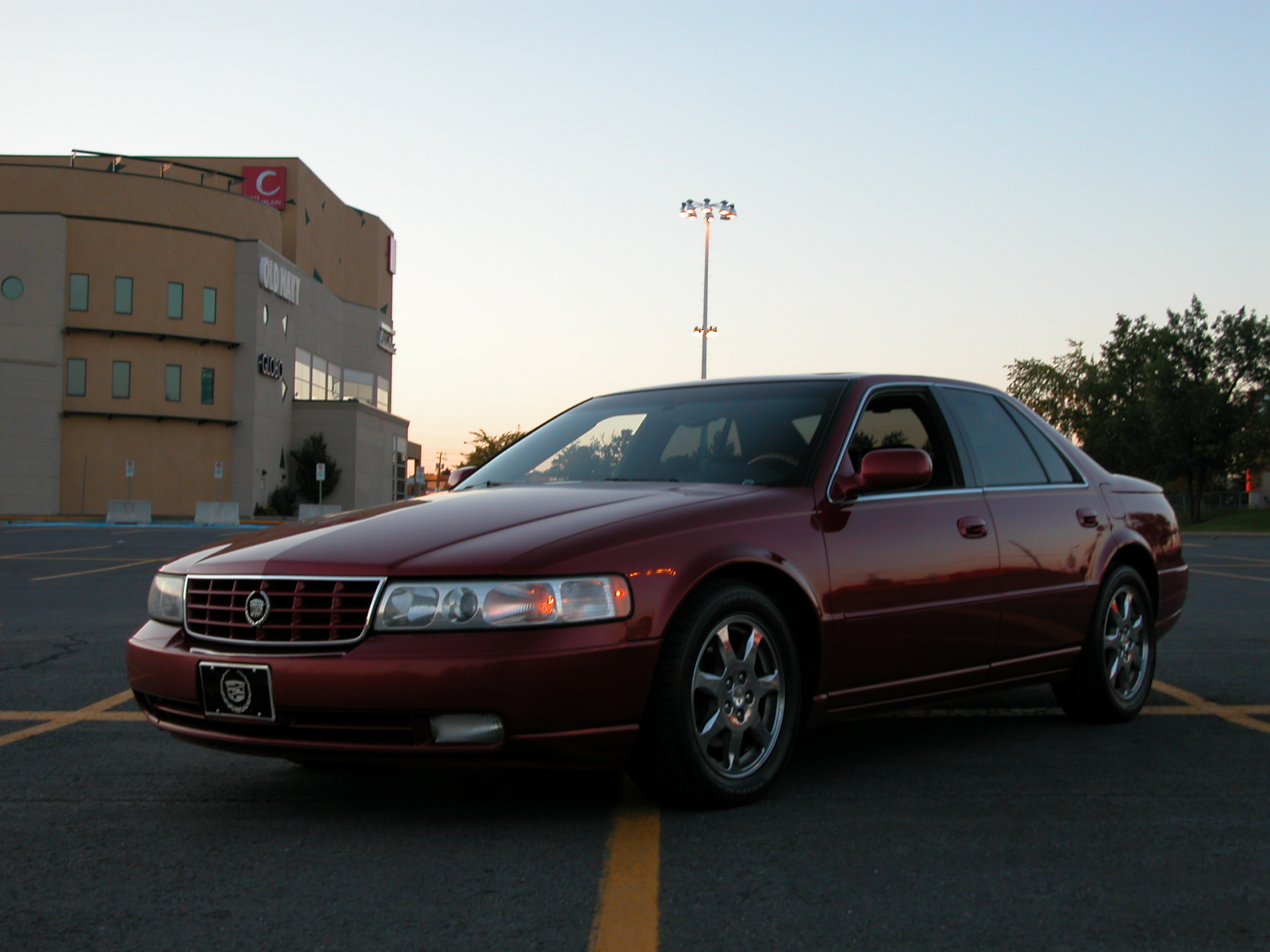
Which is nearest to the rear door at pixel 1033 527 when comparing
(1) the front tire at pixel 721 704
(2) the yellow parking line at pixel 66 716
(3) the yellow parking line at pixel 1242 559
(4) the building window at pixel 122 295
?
(1) the front tire at pixel 721 704

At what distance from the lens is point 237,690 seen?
3.72 m

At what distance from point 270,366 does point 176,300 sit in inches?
232

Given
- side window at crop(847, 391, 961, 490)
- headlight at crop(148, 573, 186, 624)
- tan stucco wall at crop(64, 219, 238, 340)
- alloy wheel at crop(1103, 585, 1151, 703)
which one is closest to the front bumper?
headlight at crop(148, 573, 186, 624)

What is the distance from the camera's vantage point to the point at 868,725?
5.54m

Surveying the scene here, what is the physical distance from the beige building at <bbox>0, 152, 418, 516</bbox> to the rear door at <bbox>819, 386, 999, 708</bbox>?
164 feet

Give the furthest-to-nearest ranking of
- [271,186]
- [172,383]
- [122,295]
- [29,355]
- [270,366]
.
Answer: [271,186] < [270,366] < [172,383] < [122,295] < [29,355]

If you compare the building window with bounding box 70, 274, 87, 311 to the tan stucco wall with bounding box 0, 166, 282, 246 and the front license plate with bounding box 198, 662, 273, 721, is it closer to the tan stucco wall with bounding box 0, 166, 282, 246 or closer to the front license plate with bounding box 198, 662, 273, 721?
the tan stucco wall with bounding box 0, 166, 282, 246

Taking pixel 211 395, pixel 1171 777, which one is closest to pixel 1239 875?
pixel 1171 777

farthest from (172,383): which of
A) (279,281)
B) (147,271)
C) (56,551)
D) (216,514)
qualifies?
(56,551)

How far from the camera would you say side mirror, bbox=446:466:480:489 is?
216 inches

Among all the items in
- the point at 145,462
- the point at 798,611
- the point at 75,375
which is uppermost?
the point at 75,375

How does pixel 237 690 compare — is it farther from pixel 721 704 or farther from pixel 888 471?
pixel 888 471

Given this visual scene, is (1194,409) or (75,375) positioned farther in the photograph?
(1194,409)

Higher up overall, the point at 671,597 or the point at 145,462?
the point at 145,462
